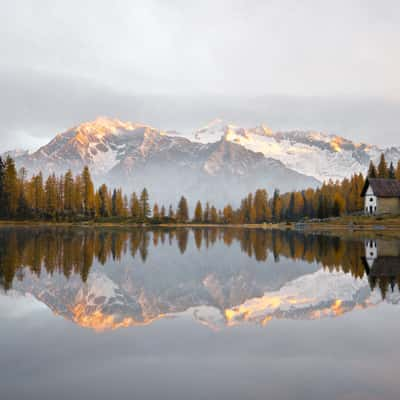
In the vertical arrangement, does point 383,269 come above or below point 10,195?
below

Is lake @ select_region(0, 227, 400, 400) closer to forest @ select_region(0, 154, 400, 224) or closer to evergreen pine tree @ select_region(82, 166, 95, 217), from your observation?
forest @ select_region(0, 154, 400, 224)

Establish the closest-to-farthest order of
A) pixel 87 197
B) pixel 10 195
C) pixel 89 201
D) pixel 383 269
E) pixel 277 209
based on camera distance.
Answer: pixel 383 269 < pixel 10 195 < pixel 89 201 < pixel 87 197 < pixel 277 209

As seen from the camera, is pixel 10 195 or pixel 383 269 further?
pixel 10 195

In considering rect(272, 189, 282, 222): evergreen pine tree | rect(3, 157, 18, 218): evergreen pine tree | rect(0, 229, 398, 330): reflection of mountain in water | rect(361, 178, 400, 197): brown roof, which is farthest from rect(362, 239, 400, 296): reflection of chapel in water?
rect(272, 189, 282, 222): evergreen pine tree

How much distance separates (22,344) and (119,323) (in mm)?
2718

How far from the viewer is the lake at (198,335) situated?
7410 millimetres

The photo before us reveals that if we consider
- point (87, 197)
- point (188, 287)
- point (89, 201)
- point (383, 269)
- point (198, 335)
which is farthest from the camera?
point (87, 197)

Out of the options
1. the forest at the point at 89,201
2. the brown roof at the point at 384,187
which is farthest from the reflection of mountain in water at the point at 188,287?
the forest at the point at 89,201

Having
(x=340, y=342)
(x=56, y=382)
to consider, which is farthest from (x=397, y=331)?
(x=56, y=382)

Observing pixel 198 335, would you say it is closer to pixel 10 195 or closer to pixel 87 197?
pixel 10 195

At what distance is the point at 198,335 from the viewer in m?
10.5

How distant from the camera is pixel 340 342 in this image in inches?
388

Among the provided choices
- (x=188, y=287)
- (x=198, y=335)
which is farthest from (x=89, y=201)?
(x=198, y=335)

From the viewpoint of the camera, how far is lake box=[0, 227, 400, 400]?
741 cm
